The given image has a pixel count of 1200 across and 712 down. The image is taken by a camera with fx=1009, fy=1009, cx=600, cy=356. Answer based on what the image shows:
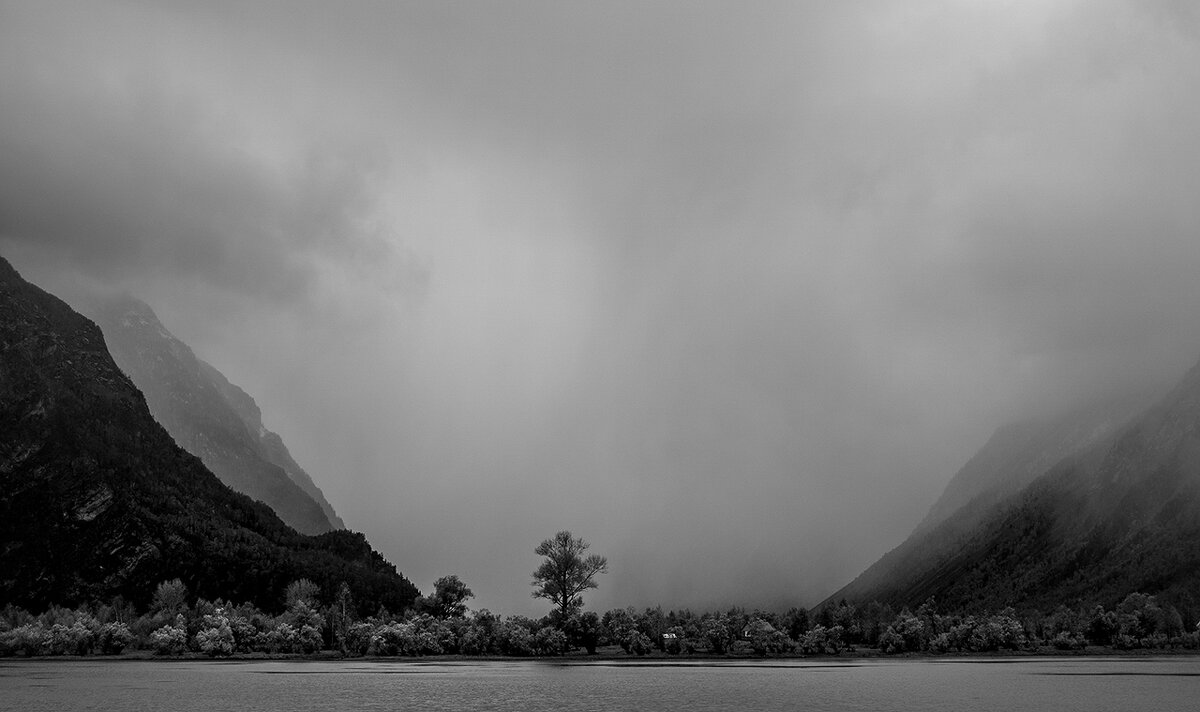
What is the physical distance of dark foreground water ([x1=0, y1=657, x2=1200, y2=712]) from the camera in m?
100

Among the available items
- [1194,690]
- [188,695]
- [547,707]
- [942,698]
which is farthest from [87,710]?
[1194,690]

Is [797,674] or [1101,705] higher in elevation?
[797,674]

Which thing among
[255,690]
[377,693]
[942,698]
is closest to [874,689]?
[942,698]

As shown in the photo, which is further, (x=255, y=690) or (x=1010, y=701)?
(x=255, y=690)

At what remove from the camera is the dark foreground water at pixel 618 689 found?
100375mm

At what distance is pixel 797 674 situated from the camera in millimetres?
161625

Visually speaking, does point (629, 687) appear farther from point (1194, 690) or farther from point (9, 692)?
point (9, 692)

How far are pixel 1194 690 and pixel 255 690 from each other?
11171 cm

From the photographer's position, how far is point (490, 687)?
129 m

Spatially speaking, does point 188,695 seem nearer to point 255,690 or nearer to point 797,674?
point 255,690

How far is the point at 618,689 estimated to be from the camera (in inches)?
4857

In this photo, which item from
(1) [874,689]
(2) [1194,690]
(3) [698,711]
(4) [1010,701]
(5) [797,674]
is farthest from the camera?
(5) [797,674]

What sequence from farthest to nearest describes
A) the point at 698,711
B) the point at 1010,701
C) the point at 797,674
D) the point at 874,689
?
the point at 797,674 → the point at 874,689 → the point at 1010,701 → the point at 698,711

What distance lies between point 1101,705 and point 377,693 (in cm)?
7851
